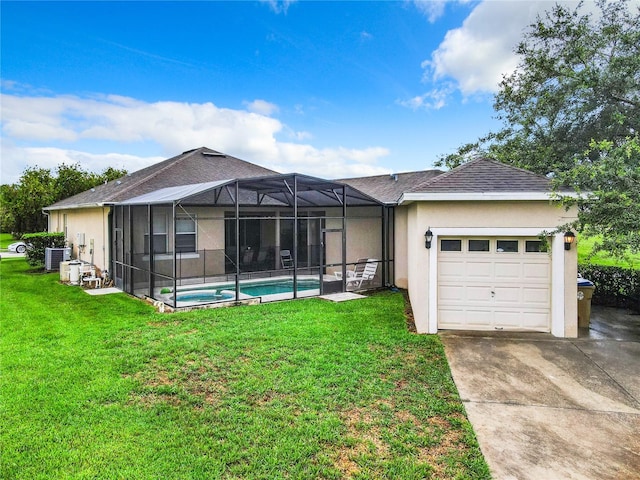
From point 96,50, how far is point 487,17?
14910 millimetres

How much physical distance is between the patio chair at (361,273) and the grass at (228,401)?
4.27 m

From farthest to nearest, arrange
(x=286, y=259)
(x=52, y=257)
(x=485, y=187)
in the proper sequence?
(x=52, y=257) < (x=286, y=259) < (x=485, y=187)

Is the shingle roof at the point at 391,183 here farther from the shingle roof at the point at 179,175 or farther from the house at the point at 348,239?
the shingle roof at the point at 179,175

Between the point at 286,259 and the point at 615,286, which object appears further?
the point at 286,259

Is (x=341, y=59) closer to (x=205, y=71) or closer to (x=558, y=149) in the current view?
(x=205, y=71)

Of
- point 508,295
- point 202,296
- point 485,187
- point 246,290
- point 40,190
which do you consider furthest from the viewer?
point 40,190

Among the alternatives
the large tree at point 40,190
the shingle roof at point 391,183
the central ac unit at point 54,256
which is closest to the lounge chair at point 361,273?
the shingle roof at point 391,183

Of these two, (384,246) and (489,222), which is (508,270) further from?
(384,246)

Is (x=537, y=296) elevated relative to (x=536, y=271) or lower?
lower

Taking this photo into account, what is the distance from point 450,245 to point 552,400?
394 cm

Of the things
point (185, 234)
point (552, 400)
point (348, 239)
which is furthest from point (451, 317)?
point (185, 234)

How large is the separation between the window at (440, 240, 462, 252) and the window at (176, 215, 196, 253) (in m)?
8.90

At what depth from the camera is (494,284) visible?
28.0ft

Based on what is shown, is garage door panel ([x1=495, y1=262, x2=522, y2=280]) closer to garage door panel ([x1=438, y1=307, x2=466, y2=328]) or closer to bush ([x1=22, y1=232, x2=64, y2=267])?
garage door panel ([x1=438, y1=307, x2=466, y2=328])
